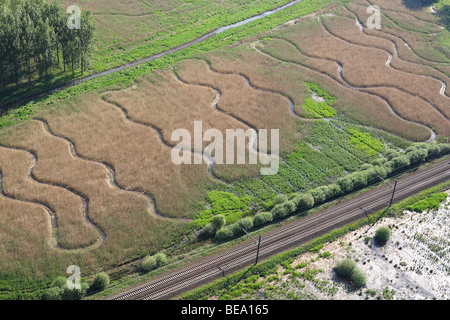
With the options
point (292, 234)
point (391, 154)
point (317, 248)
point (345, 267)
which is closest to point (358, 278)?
point (345, 267)

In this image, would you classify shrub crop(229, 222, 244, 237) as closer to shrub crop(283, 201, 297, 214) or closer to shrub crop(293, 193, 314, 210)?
shrub crop(283, 201, 297, 214)

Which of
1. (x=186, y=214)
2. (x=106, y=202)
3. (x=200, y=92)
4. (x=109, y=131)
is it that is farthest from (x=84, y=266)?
(x=200, y=92)

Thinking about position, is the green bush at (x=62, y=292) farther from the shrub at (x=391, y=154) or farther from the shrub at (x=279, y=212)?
the shrub at (x=391, y=154)

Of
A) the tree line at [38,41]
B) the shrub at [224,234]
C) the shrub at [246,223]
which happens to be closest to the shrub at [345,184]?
the shrub at [246,223]

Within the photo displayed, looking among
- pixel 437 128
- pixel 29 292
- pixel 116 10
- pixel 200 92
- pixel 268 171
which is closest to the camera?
pixel 29 292

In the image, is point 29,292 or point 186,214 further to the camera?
point 186,214

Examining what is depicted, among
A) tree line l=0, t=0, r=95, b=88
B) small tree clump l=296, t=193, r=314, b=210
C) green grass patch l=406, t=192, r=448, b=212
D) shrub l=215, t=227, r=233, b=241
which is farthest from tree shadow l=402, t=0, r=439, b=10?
shrub l=215, t=227, r=233, b=241

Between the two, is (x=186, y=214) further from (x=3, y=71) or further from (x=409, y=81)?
(x=409, y=81)

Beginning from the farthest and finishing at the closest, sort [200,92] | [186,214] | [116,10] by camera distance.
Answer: [116,10] → [200,92] → [186,214]
